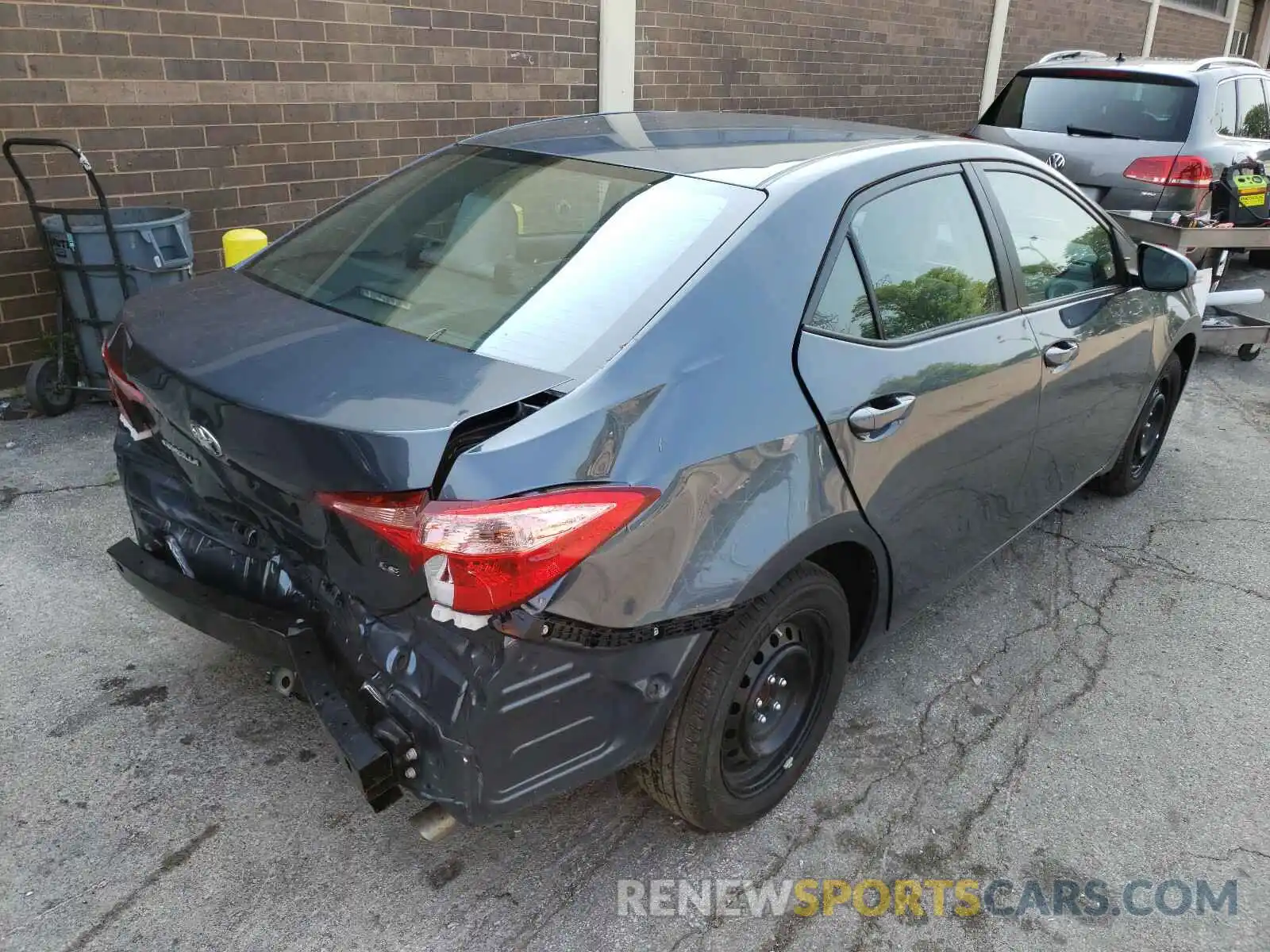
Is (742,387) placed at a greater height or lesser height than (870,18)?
lesser

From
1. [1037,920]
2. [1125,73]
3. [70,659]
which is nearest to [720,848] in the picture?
[1037,920]

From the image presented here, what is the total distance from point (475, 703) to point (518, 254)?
122 cm

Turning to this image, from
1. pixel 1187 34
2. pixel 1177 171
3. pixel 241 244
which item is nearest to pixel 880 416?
pixel 241 244

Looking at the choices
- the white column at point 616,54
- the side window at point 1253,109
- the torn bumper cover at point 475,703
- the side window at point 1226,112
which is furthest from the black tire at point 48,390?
the side window at point 1253,109

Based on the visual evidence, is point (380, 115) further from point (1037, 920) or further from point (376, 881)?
point (1037, 920)

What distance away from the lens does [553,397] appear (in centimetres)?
208

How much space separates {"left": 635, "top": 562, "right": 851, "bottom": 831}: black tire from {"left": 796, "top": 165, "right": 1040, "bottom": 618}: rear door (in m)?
0.30

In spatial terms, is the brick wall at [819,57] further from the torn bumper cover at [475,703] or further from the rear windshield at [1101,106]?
the torn bumper cover at [475,703]

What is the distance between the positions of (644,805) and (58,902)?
1.44m

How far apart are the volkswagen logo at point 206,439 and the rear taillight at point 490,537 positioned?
0.41 metres

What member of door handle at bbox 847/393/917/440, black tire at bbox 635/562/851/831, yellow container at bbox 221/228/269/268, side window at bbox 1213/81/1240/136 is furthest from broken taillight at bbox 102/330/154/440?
side window at bbox 1213/81/1240/136

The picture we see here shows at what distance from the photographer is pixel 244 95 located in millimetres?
6047

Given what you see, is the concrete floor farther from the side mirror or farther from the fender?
the side mirror

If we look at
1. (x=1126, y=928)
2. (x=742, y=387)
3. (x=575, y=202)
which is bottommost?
(x=1126, y=928)
